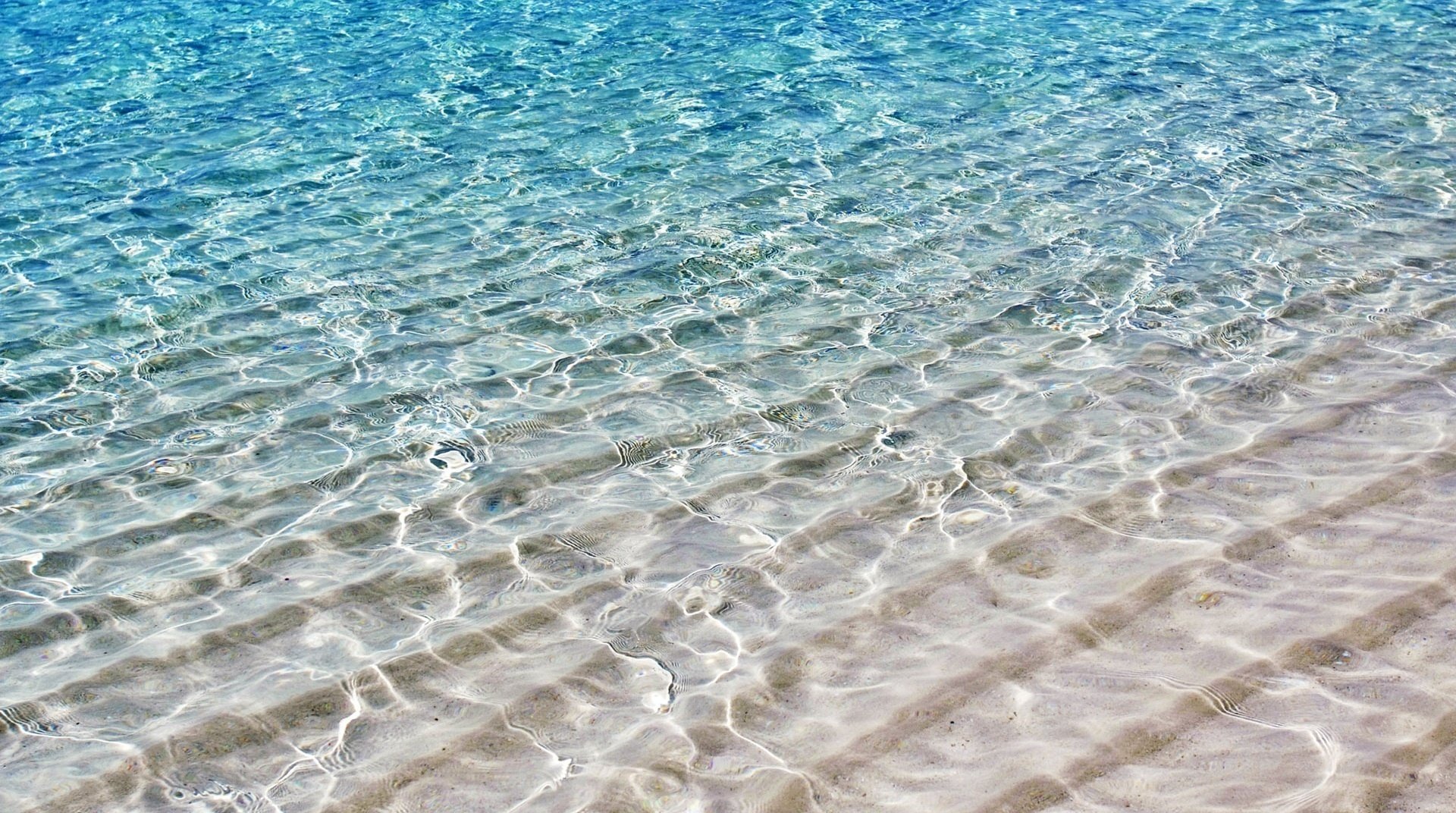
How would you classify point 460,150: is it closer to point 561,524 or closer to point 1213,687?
point 561,524

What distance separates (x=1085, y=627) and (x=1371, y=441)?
6.22 feet

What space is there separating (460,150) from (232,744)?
7.23 m

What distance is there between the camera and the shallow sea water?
360 cm

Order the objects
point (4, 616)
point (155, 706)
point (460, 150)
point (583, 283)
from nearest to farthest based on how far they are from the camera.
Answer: point (155, 706) → point (4, 616) → point (583, 283) → point (460, 150)

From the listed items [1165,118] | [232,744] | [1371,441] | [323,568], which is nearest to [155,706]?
[232,744]

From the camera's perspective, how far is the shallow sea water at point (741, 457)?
3600 mm

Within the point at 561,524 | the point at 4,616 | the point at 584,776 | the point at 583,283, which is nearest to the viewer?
the point at 584,776

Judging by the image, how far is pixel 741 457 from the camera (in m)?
5.33

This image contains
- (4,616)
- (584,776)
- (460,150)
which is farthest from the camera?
(460,150)

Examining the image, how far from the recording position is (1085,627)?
156 inches

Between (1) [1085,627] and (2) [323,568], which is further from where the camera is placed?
(2) [323,568]

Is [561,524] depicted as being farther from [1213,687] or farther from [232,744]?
[1213,687]

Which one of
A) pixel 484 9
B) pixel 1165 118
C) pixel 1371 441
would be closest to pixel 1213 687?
pixel 1371 441

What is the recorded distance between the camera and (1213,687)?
11.9ft
